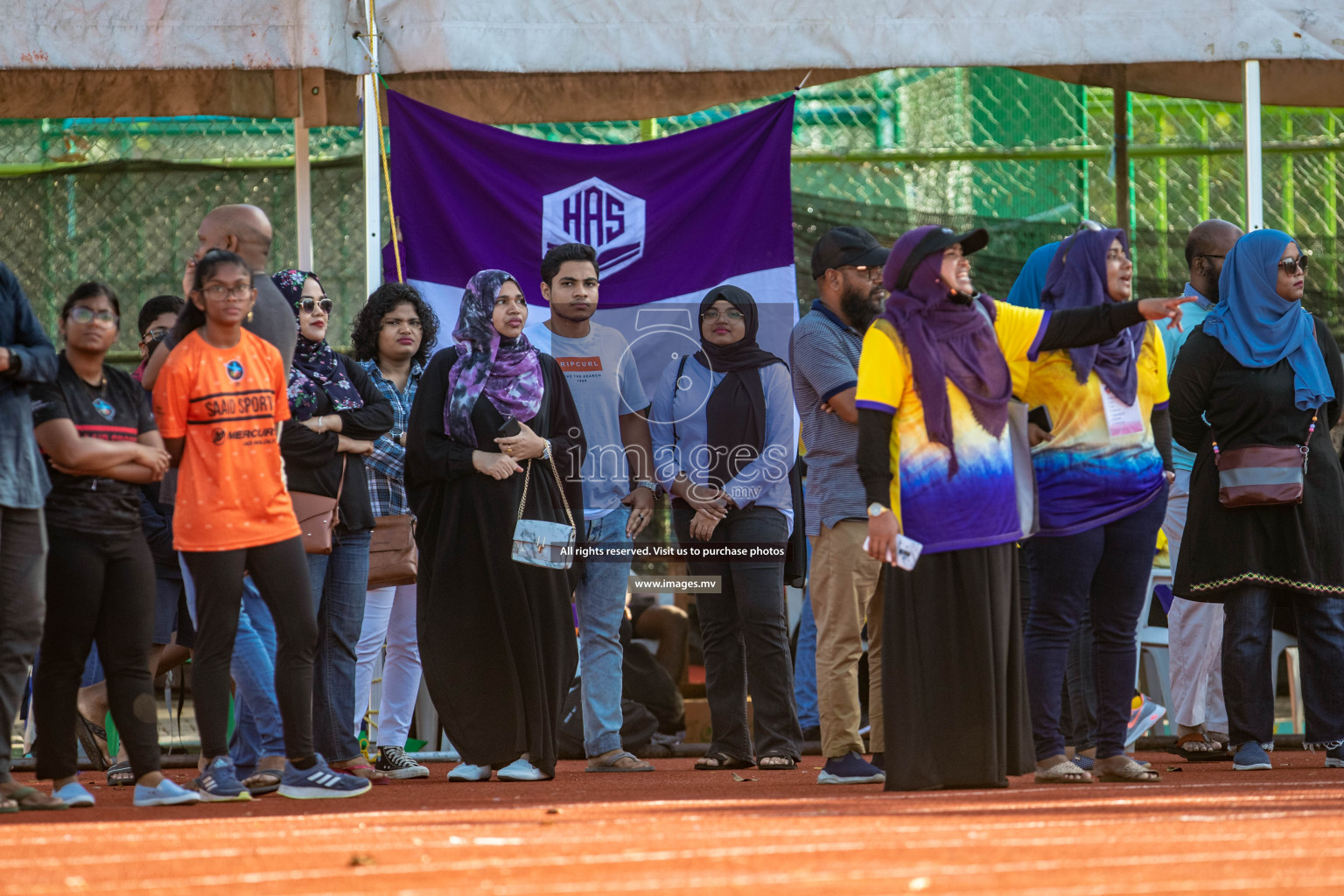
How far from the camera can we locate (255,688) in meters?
5.45

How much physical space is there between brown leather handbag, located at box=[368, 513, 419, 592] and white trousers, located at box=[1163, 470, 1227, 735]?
317 cm

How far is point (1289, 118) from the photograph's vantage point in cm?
1129

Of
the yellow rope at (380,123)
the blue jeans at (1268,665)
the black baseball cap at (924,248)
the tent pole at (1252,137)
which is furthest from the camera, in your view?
the tent pole at (1252,137)

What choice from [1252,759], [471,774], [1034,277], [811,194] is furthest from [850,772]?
[811,194]

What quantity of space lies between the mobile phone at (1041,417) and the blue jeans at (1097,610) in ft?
1.23

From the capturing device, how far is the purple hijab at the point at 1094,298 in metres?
5.45

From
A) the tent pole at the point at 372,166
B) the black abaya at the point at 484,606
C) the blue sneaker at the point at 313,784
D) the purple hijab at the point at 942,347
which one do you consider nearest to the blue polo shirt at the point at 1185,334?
the purple hijab at the point at 942,347

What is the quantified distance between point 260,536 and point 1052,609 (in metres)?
2.59

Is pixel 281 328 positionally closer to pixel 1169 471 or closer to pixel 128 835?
pixel 128 835

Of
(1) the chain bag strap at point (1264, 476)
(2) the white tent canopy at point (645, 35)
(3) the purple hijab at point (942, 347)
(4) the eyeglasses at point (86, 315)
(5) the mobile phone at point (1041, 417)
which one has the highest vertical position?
(2) the white tent canopy at point (645, 35)

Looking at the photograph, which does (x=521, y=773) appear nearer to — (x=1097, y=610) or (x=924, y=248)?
(x=1097, y=610)

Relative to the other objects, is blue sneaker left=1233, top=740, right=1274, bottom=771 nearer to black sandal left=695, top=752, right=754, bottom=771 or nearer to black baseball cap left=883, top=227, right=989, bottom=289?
black sandal left=695, top=752, right=754, bottom=771

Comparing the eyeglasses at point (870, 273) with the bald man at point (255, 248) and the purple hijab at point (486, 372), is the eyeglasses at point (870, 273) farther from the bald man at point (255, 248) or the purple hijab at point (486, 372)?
the bald man at point (255, 248)

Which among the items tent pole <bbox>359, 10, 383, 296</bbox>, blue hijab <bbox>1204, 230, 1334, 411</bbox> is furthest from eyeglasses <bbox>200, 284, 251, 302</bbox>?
blue hijab <bbox>1204, 230, 1334, 411</bbox>
